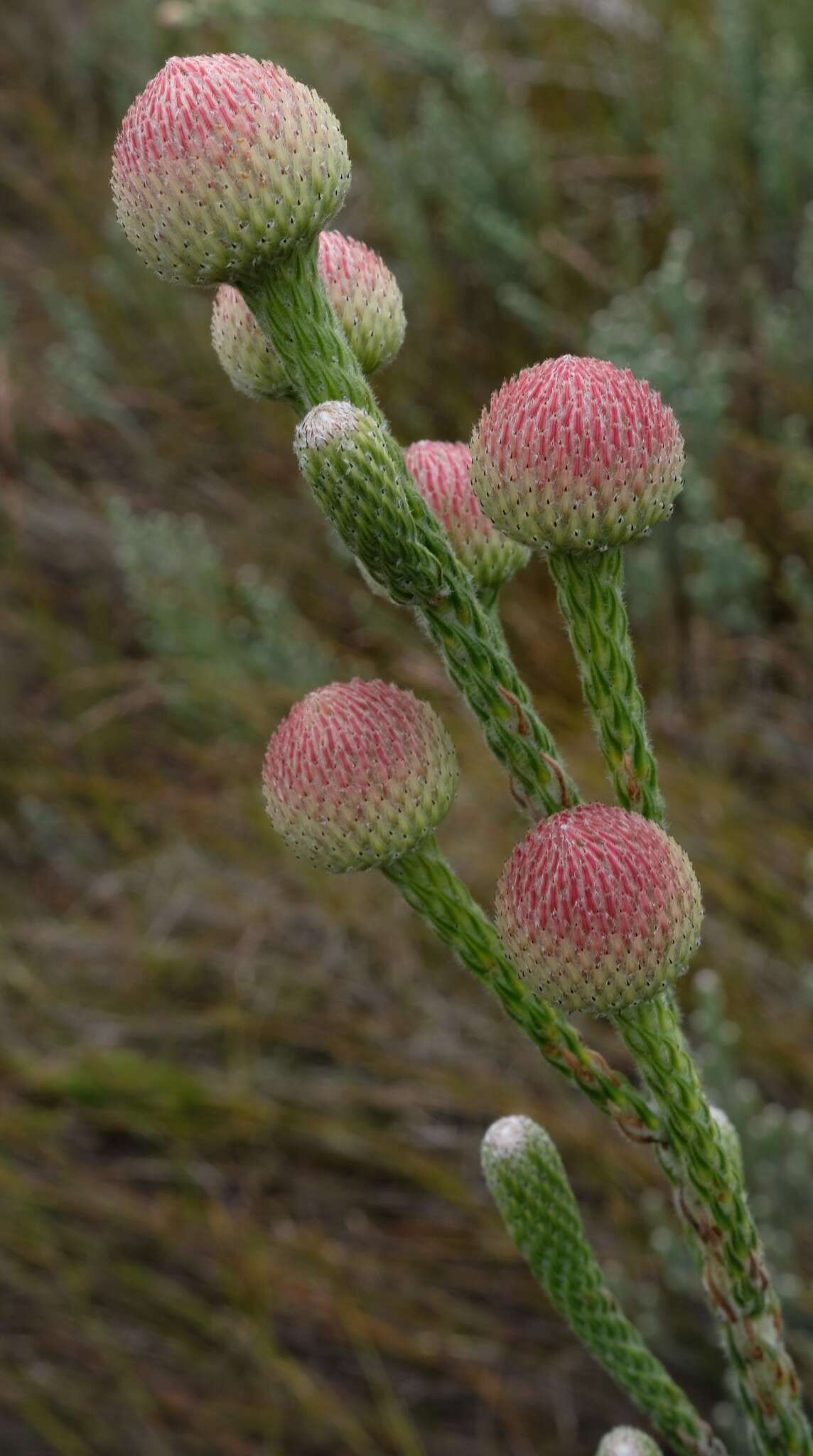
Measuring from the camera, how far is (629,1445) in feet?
4.35

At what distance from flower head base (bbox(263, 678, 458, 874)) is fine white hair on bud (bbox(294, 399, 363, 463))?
0.76 ft

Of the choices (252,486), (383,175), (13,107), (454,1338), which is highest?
(13,107)

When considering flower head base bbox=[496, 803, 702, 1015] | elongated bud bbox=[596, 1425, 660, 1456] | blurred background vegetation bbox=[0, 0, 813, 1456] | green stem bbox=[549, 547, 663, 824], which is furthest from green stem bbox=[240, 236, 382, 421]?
blurred background vegetation bbox=[0, 0, 813, 1456]

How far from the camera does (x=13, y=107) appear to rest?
18.8 ft

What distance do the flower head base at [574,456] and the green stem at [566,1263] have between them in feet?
2.11

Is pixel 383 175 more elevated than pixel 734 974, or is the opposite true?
pixel 383 175

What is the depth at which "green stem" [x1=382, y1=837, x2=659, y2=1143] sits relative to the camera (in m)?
1.26

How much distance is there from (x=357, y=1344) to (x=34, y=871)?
1906mm

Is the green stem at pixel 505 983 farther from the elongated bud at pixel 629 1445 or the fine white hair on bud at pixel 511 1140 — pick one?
the elongated bud at pixel 629 1445

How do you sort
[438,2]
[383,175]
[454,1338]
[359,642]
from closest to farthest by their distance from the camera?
1. [454,1338]
2. [359,642]
3. [383,175]
4. [438,2]

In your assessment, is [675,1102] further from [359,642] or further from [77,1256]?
[359,642]

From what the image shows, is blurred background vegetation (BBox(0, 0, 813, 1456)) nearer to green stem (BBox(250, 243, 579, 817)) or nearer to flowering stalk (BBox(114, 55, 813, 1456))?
flowering stalk (BBox(114, 55, 813, 1456))

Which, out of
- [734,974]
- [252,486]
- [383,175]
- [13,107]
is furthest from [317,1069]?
[13,107]

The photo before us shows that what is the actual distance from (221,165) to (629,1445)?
1.19m
